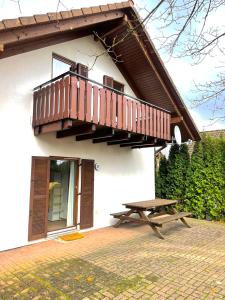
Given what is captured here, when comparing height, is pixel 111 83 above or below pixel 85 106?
above

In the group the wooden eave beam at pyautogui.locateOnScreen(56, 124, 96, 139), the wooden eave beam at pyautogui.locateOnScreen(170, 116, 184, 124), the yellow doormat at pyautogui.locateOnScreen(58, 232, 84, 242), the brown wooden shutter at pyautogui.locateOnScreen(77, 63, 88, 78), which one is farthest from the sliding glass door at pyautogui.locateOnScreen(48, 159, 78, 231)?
the wooden eave beam at pyautogui.locateOnScreen(170, 116, 184, 124)

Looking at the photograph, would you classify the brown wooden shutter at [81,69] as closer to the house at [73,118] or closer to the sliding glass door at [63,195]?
the house at [73,118]

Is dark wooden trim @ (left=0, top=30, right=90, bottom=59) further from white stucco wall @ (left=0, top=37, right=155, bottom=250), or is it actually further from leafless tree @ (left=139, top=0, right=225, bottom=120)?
leafless tree @ (left=139, top=0, right=225, bottom=120)

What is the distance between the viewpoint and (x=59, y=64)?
8.09 m

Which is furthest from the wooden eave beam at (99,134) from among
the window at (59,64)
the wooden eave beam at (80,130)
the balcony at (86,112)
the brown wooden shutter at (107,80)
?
the brown wooden shutter at (107,80)

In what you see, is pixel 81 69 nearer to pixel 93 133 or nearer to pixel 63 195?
pixel 93 133

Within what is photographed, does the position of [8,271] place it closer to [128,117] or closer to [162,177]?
[128,117]

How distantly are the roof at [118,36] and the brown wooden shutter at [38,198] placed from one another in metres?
2.90

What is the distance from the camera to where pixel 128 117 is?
7.83 meters

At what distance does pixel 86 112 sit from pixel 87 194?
310 cm

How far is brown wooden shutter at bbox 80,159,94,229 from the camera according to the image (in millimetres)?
8289

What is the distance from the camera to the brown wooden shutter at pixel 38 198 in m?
6.86

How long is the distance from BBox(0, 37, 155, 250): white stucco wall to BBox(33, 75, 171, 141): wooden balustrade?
0.47m

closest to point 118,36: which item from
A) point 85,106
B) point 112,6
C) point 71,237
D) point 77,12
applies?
point 112,6
